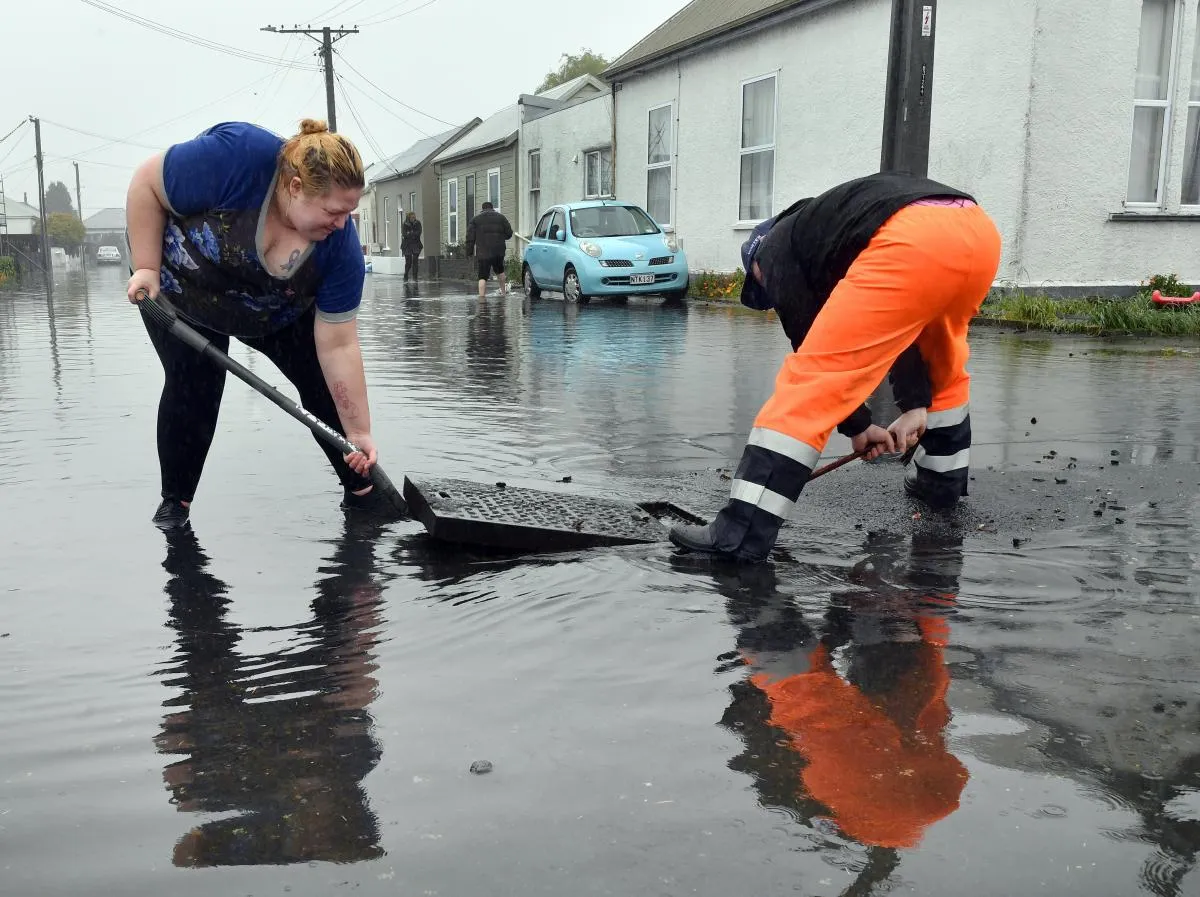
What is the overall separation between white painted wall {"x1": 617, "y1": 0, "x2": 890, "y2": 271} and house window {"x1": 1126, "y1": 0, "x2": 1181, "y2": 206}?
9.95 feet

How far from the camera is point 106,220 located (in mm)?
193375

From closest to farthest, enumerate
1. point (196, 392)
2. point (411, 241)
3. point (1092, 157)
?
point (196, 392), point (1092, 157), point (411, 241)

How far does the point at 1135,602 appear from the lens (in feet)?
9.83

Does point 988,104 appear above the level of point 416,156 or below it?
below

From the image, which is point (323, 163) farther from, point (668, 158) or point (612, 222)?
point (668, 158)

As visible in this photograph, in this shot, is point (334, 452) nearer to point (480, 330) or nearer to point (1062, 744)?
point (1062, 744)

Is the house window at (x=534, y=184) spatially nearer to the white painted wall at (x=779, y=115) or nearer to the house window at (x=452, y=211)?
the white painted wall at (x=779, y=115)

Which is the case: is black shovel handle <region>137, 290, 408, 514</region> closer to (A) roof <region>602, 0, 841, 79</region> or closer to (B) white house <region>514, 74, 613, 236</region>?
(A) roof <region>602, 0, 841, 79</region>

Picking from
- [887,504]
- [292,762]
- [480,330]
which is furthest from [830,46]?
[292,762]

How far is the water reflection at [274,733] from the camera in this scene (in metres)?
1.81

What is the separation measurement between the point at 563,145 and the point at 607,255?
1008 centimetres

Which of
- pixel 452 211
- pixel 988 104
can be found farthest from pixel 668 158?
pixel 452 211

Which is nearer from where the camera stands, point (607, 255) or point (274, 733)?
point (274, 733)

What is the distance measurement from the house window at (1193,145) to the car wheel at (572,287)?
27.9 ft
